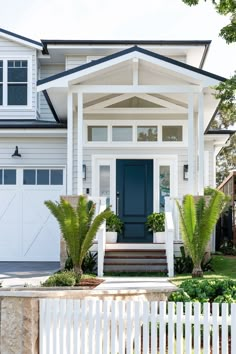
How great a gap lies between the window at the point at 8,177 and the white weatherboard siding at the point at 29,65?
2.08 metres

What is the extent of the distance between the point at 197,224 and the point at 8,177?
6578mm

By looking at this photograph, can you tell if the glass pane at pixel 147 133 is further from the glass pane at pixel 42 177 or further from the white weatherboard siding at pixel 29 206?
the glass pane at pixel 42 177

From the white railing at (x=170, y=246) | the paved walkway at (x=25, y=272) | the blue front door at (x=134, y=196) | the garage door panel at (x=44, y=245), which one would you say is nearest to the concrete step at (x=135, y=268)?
the white railing at (x=170, y=246)

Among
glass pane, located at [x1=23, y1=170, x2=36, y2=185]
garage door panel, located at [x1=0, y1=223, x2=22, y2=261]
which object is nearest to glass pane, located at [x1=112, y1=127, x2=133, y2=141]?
glass pane, located at [x1=23, y1=170, x2=36, y2=185]

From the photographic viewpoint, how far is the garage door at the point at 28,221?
16016mm

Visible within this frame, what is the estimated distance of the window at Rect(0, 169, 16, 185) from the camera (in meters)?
16.2

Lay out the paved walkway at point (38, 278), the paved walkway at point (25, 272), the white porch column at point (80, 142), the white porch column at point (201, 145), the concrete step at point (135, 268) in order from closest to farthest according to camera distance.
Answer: the paved walkway at point (38, 278) → the paved walkway at point (25, 272) → the concrete step at point (135, 268) → the white porch column at point (201, 145) → the white porch column at point (80, 142)

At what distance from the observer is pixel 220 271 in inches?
482

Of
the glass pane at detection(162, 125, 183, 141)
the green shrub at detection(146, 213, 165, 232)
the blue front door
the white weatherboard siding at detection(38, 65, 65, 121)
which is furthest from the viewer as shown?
the white weatherboard siding at detection(38, 65, 65, 121)

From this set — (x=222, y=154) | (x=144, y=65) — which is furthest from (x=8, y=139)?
(x=222, y=154)

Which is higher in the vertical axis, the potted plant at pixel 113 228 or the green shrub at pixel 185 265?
the potted plant at pixel 113 228

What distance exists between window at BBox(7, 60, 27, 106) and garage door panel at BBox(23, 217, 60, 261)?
4114 millimetres

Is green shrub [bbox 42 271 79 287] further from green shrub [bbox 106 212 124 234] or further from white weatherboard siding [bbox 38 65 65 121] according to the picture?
white weatherboard siding [bbox 38 65 65 121]

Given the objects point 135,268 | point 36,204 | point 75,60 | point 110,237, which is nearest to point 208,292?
point 135,268
